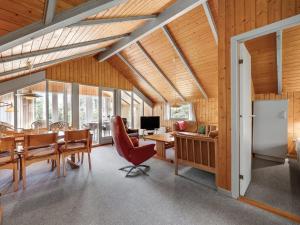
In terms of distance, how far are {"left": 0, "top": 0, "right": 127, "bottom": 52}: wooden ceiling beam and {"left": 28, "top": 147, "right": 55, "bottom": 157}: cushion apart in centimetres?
182

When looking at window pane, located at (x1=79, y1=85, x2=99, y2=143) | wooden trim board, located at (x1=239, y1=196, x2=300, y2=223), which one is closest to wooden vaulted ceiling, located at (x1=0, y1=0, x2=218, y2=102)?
window pane, located at (x1=79, y1=85, x2=99, y2=143)

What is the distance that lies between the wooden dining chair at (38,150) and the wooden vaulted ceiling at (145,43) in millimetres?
1430

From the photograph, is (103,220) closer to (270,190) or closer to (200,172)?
(200,172)

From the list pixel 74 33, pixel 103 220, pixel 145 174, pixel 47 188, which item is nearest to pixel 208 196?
pixel 145 174

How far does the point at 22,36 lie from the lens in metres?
1.77

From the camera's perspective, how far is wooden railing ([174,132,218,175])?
2.64 meters

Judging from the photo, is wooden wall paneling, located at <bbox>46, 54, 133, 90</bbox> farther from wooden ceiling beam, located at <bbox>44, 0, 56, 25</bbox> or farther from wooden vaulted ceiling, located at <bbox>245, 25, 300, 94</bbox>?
wooden vaulted ceiling, located at <bbox>245, 25, 300, 94</bbox>

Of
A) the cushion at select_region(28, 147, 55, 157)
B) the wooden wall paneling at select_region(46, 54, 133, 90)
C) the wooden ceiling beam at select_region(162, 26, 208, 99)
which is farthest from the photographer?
the wooden wall paneling at select_region(46, 54, 133, 90)

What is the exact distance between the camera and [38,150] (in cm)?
299

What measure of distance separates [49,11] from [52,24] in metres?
0.16

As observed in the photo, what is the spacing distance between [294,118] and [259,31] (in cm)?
367

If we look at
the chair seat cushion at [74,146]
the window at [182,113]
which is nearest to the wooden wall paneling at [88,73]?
the window at [182,113]

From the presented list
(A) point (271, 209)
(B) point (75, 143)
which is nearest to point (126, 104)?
(B) point (75, 143)

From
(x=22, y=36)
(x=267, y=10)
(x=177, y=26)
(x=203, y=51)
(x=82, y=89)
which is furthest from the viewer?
(x=82, y=89)
